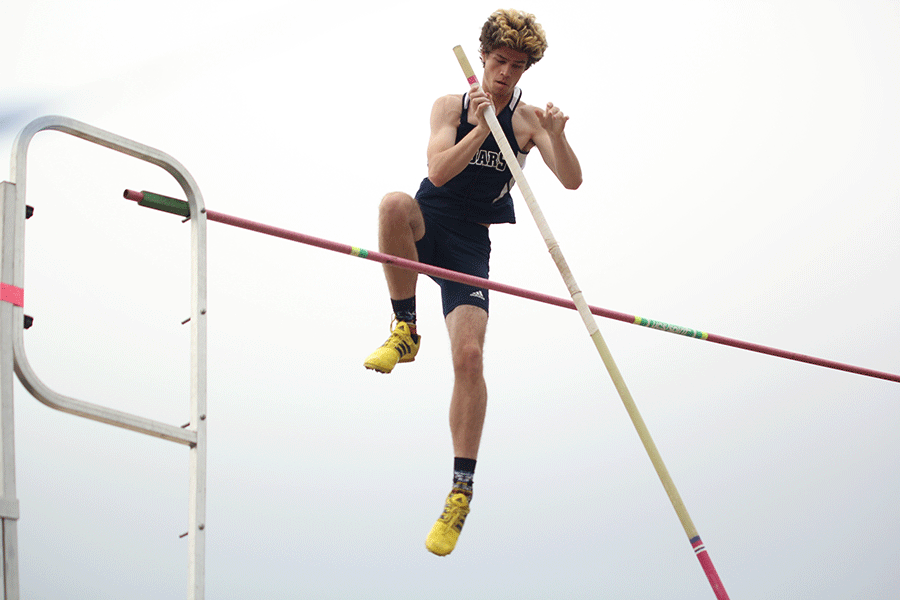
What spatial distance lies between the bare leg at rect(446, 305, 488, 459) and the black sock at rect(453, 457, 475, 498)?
2cm

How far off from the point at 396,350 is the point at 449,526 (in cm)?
68

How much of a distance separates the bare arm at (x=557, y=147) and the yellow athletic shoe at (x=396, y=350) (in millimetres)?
778

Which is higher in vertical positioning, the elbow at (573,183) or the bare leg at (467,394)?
the elbow at (573,183)

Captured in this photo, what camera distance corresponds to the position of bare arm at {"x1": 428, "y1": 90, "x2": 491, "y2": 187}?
3.13 m

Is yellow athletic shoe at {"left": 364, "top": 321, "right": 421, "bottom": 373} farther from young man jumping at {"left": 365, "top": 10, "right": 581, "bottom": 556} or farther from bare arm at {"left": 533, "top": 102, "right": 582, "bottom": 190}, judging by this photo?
bare arm at {"left": 533, "top": 102, "right": 582, "bottom": 190}

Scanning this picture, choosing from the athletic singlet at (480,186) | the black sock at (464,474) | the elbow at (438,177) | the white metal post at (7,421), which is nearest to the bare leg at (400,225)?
the athletic singlet at (480,186)

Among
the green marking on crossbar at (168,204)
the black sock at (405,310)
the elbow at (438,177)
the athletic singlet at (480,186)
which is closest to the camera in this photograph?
the green marking on crossbar at (168,204)

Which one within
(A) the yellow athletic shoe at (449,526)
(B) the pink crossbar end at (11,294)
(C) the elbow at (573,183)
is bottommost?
(A) the yellow athletic shoe at (449,526)

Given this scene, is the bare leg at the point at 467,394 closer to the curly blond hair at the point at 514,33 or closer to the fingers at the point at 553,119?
the fingers at the point at 553,119

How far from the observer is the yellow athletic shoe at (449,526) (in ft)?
10.1

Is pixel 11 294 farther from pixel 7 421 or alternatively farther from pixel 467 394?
pixel 467 394

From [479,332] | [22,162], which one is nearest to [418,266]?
[479,332]

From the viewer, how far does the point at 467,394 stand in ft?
10.7

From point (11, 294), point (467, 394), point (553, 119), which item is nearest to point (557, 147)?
point (553, 119)
